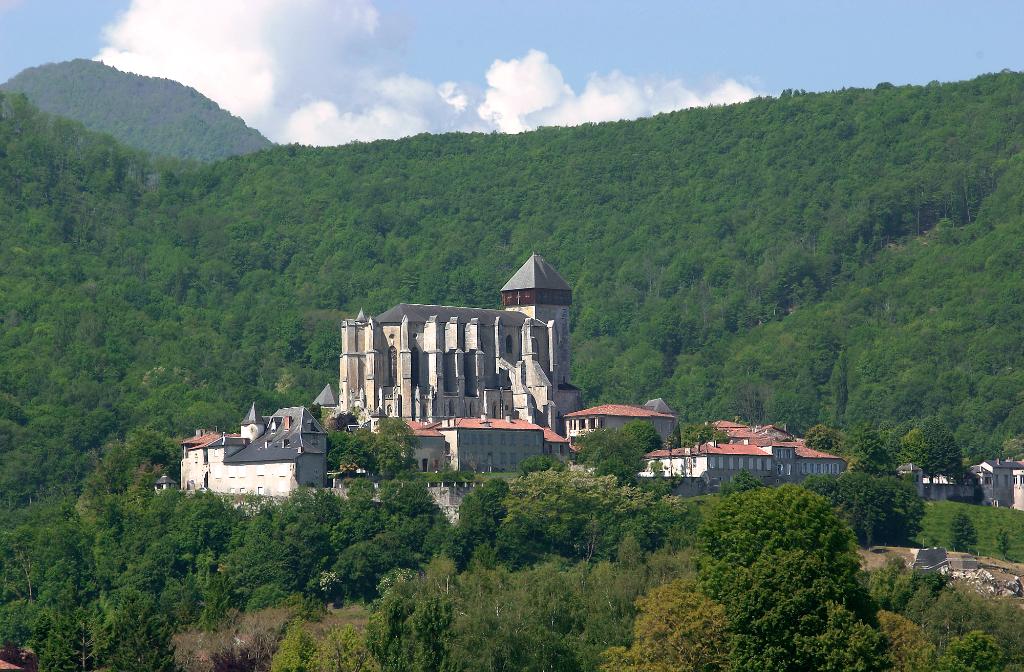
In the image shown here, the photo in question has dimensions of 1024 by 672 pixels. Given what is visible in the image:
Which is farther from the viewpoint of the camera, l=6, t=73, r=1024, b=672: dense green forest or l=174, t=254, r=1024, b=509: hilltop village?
l=174, t=254, r=1024, b=509: hilltop village

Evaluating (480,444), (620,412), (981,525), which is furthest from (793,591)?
(620,412)

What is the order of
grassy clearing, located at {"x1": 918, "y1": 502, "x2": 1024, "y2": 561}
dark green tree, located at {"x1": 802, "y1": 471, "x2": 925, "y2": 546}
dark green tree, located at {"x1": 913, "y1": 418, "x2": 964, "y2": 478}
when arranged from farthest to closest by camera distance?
1. dark green tree, located at {"x1": 913, "y1": 418, "x2": 964, "y2": 478}
2. grassy clearing, located at {"x1": 918, "y1": 502, "x2": 1024, "y2": 561}
3. dark green tree, located at {"x1": 802, "y1": 471, "x2": 925, "y2": 546}

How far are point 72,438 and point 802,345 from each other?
6432 centimetres

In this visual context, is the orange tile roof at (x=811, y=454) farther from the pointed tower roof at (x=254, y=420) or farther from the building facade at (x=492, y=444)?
the pointed tower roof at (x=254, y=420)

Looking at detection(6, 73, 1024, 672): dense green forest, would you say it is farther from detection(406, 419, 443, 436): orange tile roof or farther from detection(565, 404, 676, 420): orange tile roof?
detection(565, 404, 676, 420): orange tile roof

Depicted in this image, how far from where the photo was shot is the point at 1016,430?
16900 centimetres

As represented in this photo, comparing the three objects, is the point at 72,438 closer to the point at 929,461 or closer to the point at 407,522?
the point at 407,522

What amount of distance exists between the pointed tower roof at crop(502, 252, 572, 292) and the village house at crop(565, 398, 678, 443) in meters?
10.4

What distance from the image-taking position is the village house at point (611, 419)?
5177 inches

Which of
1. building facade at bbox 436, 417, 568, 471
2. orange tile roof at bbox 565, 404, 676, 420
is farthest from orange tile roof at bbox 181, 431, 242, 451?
orange tile roof at bbox 565, 404, 676, 420

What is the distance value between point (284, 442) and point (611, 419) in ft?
67.8

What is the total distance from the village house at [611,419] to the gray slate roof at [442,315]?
6.99 m

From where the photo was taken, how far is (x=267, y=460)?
393ft

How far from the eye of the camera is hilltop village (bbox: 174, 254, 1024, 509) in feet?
397
